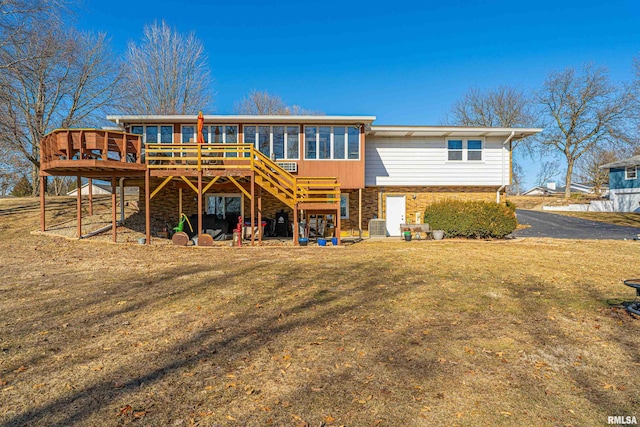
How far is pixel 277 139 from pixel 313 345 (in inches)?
494

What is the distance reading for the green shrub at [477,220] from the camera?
14.7 metres

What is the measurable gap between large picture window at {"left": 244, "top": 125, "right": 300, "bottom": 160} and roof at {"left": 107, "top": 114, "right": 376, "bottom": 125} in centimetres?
30

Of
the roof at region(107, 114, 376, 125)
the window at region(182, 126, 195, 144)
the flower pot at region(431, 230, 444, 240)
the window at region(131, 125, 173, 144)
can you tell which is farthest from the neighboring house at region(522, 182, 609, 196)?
the window at region(131, 125, 173, 144)

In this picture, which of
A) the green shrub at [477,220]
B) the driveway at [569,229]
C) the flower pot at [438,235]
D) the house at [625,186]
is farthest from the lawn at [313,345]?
the house at [625,186]

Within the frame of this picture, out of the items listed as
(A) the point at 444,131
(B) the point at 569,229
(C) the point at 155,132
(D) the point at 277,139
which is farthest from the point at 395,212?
(C) the point at 155,132

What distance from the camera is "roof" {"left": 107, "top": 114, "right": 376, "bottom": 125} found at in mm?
15062

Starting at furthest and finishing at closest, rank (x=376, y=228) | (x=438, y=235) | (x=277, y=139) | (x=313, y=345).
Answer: (x=376, y=228), (x=277, y=139), (x=438, y=235), (x=313, y=345)

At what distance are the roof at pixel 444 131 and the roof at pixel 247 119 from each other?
1.20 metres

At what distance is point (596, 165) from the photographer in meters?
44.6

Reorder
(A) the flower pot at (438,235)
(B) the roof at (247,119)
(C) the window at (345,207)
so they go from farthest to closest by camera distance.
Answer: (C) the window at (345,207), (A) the flower pot at (438,235), (B) the roof at (247,119)

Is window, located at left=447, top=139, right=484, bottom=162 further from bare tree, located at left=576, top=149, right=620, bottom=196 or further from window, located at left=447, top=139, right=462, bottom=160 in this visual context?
bare tree, located at left=576, top=149, right=620, bottom=196

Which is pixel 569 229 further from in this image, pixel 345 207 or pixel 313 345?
pixel 313 345

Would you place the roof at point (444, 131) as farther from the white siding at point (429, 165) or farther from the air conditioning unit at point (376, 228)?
the air conditioning unit at point (376, 228)

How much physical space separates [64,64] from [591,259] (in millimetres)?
27825
